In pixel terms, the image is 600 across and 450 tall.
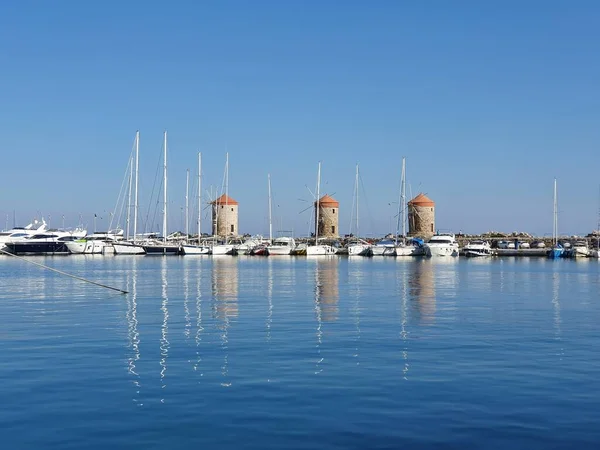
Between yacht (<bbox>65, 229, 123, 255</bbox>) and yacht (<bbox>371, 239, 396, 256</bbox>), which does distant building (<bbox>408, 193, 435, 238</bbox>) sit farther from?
yacht (<bbox>65, 229, 123, 255</bbox>)

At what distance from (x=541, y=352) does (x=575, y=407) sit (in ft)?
16.2

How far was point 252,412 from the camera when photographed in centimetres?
1014

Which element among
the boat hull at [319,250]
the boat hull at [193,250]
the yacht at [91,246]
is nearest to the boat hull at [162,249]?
the boat hull at [193,250]

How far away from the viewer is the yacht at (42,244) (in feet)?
308

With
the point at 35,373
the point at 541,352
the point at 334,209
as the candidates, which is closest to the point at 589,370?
the point at 541,352

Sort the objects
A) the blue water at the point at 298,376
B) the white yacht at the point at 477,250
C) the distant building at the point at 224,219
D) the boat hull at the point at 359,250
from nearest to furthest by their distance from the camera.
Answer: the blue water at the point at 298,376 → the white yacht at the point at 477,250 → the boat hull at the point at 359,250 → the distant building at the point at 224,219

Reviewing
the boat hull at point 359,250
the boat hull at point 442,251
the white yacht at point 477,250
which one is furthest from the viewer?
the boat hull at point 359,250

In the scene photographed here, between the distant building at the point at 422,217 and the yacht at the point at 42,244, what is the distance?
55.2 m

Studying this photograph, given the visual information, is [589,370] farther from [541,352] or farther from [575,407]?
[575,407]

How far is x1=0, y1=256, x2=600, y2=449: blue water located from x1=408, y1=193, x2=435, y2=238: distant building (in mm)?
97073

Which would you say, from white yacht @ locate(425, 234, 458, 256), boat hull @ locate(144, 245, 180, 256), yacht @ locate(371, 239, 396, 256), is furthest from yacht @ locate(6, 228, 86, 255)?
white yacht @ locate(425, 234, 458, 256)

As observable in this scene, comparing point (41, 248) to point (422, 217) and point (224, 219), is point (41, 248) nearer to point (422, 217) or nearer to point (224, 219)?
point (224, 219)

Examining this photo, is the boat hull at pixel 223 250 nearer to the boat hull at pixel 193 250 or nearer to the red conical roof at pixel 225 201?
the boat hull at pixel 193 250

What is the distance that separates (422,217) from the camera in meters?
122
